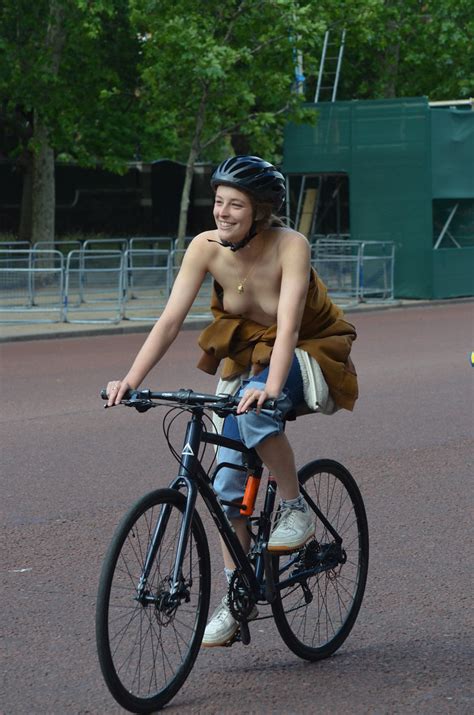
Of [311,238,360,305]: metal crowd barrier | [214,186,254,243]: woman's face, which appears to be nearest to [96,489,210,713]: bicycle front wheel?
[214,186,254,243]: woman's face

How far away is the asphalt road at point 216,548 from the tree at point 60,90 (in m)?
12.3

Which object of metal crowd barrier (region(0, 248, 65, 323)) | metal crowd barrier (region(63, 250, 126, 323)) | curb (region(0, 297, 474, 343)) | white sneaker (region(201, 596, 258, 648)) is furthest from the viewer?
metal crowd barrier (region(63, 250, 126, 323))

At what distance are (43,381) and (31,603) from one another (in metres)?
7.92

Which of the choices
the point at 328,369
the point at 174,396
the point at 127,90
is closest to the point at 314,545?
the point at 328,369

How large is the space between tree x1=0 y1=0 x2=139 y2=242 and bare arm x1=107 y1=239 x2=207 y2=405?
774 inches

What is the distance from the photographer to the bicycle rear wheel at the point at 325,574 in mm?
4855

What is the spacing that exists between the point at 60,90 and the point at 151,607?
22.0 meters

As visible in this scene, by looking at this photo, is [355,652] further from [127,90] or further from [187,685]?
[127,90]

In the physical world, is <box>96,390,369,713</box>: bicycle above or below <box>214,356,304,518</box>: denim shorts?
below

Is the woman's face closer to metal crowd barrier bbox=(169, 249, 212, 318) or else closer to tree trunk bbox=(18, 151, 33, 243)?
metal crowd barrier bbox=(169, 249, 212, 318)

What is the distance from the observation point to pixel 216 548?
252 inches

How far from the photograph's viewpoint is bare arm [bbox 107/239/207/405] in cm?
444

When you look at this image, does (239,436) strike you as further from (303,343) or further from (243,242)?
Result: (243,242)

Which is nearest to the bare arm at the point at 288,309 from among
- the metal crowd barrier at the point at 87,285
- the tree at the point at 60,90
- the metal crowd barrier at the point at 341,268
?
the metal crowd barrier at the point at 87,285
